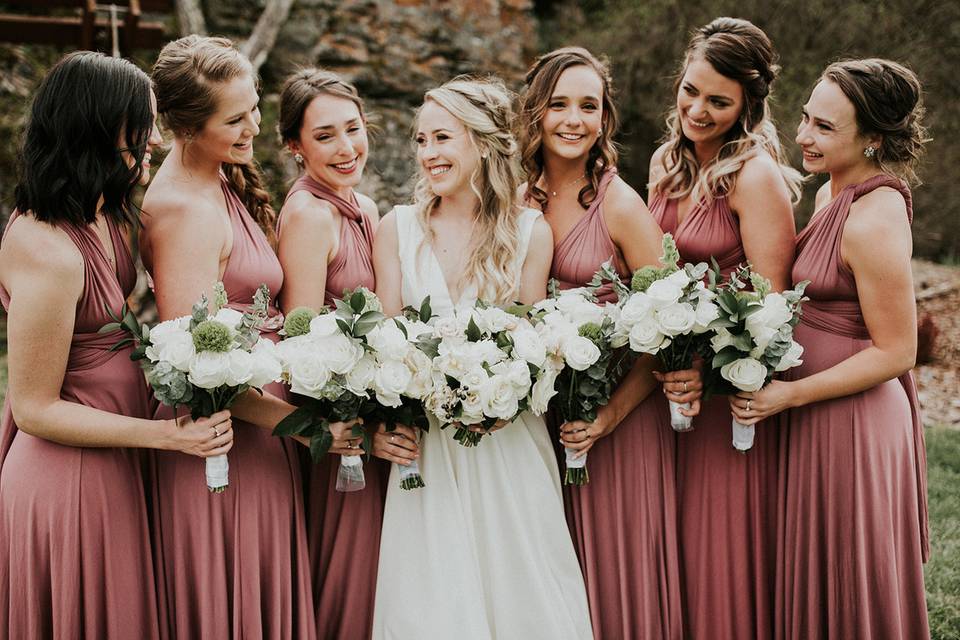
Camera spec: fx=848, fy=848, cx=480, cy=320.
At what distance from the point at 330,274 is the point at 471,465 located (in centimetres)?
114

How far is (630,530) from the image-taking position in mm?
3975

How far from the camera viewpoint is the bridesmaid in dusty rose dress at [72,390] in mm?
3094

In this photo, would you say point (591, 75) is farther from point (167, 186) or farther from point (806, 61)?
point (806, 61)

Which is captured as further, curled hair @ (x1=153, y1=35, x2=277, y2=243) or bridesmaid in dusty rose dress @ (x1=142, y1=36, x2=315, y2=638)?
curled hair @ (x1=153, y1=35, x2=277, y2=243)

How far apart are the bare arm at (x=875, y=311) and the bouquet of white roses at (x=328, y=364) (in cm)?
164

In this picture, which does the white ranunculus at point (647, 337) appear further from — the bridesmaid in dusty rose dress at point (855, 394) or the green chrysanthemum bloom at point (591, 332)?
the bridesmaid in dusty rose dress at point (855, 394)

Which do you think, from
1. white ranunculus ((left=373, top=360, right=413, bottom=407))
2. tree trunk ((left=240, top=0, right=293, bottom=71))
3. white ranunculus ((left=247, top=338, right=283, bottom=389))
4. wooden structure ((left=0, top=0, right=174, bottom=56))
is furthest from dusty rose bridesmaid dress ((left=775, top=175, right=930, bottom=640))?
tree trunk ((left=240, top=0, right=293, bottom=71))

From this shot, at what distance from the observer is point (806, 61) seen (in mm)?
9805

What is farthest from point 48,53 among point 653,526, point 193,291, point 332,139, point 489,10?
point 653,526

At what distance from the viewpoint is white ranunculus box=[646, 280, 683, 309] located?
338 centimetres

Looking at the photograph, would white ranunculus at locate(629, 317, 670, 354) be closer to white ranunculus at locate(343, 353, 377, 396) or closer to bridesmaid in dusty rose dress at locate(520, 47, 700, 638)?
bridesmaid in dusty rose dress at locate(520, 47, 700, 638)

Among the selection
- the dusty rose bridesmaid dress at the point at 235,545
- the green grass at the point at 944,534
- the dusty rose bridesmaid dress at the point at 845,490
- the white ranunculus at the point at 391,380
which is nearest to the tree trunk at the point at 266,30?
the dusty rose bridesmaid dress at the point at 235,545

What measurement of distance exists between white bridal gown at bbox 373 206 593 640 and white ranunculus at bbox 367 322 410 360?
584 mm

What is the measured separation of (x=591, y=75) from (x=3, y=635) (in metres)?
3.54
